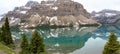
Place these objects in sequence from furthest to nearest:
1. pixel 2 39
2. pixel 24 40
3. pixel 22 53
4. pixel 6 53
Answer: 1. pixel 2 39
2. pixel 24 40
3. pixel 22 53
4. pixel 6 53

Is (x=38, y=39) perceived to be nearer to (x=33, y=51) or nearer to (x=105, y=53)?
(x=33, y=51)

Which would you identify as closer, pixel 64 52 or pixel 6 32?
pixel 6 32

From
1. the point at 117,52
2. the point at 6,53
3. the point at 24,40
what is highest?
the point at 24,40

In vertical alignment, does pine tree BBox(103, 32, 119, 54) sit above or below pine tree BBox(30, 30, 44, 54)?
below

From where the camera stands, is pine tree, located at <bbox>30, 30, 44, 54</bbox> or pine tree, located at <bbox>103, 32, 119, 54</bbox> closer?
pine tree, located at <bbox>103, 32, 119, 54</bbox>

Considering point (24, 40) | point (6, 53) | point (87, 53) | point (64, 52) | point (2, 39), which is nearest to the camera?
point (6, 53)

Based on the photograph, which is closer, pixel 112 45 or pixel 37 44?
pixel 112 45

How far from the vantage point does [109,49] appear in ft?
133

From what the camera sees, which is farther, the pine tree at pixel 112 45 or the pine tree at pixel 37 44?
the pine tree at pixel 37 44

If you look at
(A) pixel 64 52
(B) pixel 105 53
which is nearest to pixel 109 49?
(B) pixel 105 53

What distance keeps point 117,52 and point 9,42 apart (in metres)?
38.2

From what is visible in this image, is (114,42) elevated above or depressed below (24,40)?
below

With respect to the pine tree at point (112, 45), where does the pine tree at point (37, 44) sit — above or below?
above

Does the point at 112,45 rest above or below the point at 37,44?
below
